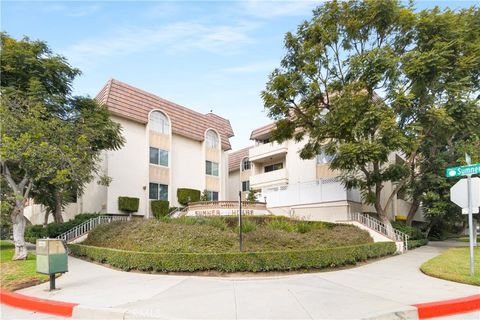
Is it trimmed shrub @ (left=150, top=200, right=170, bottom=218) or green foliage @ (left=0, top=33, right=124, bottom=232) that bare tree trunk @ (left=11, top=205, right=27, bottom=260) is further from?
trimmed shrub @ (left=150, top=200, right=170, bottom=218)

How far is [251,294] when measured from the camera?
8125 millimetres

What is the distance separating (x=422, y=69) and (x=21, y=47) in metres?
19.3

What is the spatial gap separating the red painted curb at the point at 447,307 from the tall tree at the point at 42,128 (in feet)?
38.0

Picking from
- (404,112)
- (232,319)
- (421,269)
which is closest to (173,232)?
(232,319)

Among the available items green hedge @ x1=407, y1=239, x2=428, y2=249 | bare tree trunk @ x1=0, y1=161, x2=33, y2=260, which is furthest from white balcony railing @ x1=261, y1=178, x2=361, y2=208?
bare tree trunk @ x1=0, y1=161, x2=33, y2=260

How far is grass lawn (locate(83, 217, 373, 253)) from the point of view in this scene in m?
12.1

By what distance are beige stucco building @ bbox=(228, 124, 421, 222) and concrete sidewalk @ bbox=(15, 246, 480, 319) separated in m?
13.1

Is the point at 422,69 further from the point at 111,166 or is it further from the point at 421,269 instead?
the point at 111,166

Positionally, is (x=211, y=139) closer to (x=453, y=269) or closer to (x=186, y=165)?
(x=186, y=165)

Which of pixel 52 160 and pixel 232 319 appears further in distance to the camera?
pixel 52 160

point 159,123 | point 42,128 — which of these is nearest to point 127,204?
point 159,123

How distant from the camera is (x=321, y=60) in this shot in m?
19.7

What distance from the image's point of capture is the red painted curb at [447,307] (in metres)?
6.99

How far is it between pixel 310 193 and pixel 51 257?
20171mm
